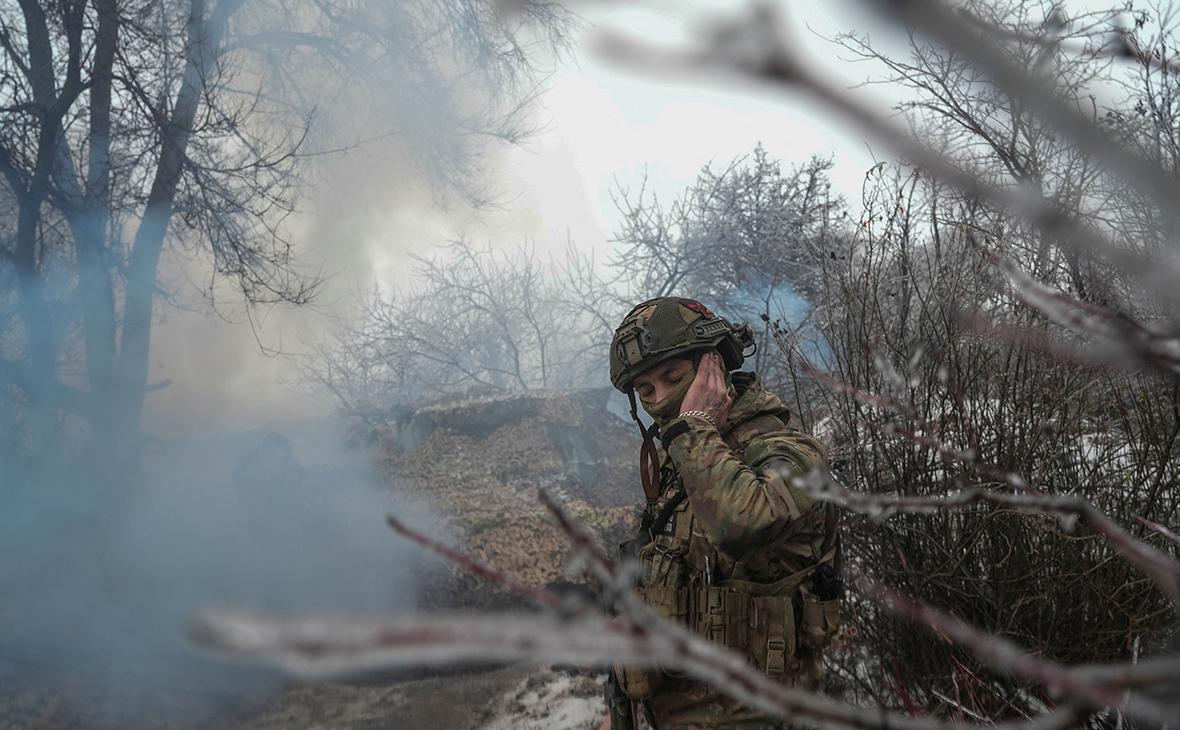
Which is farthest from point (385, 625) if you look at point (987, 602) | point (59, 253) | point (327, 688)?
point (59, 253)

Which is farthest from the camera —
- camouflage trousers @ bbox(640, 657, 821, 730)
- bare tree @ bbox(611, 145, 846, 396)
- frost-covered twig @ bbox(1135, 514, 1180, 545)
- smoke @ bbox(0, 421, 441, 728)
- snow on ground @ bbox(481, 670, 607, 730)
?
bare tree @ bbox(611, 145, 846, 396)

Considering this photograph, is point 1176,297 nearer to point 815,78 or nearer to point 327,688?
point 815,78

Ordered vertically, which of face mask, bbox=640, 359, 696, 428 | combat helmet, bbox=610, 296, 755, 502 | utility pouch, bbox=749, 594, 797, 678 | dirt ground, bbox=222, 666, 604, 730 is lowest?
dirt ground, bbox=222, 666, 604, 730

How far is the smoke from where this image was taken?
5.17m

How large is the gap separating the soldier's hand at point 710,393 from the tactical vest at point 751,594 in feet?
0.33

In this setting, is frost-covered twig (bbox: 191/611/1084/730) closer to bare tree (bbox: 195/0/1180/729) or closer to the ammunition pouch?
bare tree (bbox: 195/0/1180/729)

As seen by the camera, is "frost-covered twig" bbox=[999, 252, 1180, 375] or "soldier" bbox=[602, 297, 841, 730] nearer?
"frost-covered twig" bbox=[999, 252, 1180, 375]

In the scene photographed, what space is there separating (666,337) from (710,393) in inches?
8.6

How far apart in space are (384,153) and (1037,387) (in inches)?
375

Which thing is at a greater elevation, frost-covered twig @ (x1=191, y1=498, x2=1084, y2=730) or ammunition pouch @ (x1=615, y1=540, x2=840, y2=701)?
Answer: frost-covered twig @ (x1=191, y1=498, x2=1084, y2=730)

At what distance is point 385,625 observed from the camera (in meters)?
0.29

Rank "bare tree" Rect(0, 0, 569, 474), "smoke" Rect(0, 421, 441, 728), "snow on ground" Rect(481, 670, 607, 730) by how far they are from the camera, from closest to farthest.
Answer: "snow on ground" Rect(481, 670, 607, 730) → "smoke" Rect(0, 421, 441, 728) → "bare tree" Rect(0, 0, 569, 474)

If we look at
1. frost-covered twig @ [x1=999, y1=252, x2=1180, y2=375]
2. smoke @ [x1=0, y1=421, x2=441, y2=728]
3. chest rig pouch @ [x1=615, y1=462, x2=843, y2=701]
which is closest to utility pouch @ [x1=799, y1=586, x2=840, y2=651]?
chest rig pouch @ [x1=615, y1=462, x2=843, y2=701]

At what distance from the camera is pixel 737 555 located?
204 centimetres
